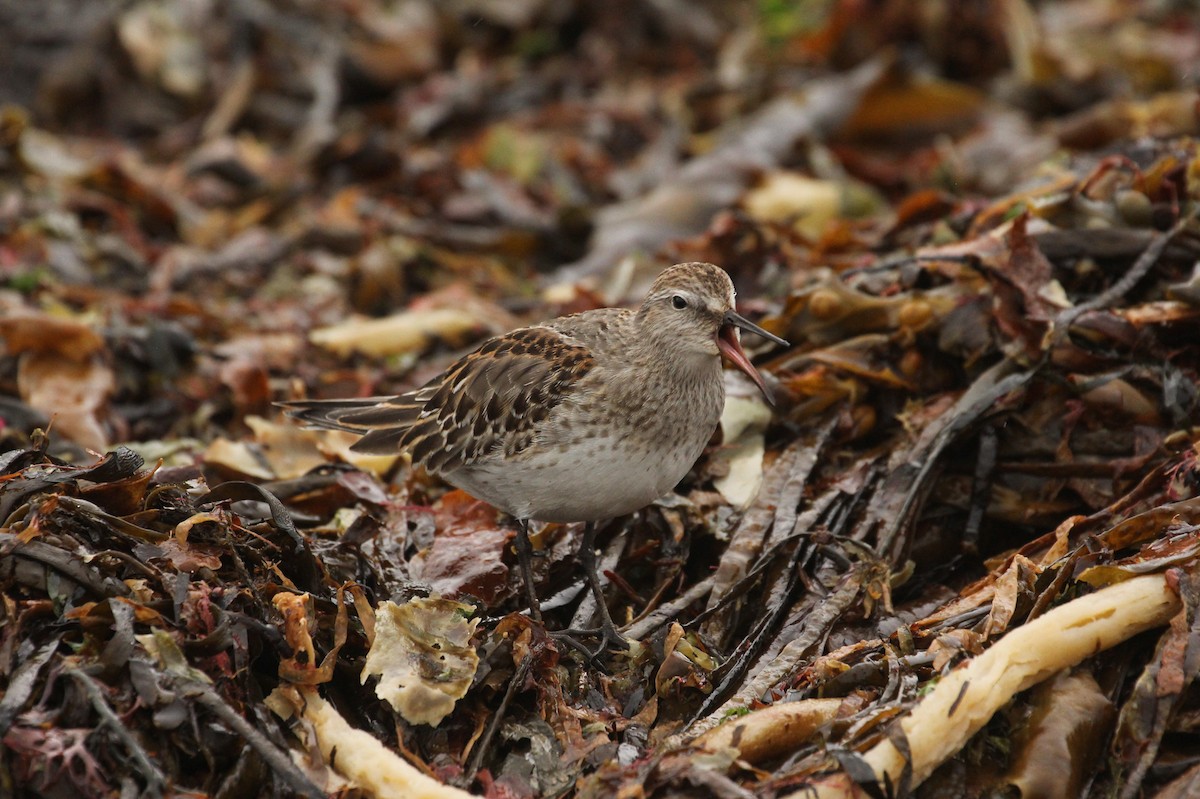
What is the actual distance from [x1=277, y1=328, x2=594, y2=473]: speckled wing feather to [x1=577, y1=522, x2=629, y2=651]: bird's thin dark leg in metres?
0.41

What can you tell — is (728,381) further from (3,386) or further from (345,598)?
(3,386)

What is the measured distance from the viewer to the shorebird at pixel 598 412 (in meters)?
4.34

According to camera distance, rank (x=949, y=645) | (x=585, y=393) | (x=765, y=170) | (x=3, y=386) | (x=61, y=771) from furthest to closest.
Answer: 1. (x=765, y=170)
2. (x=3, y=386)
3. (x=585, y=393)
4. (x=949, y=645)
5. (x=61, y=771)

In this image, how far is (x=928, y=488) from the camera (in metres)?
4.54

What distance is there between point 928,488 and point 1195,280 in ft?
3.97

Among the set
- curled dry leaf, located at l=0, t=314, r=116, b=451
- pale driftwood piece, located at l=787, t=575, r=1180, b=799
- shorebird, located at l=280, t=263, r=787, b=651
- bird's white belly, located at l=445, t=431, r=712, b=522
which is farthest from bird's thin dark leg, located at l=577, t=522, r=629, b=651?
curled dry leaf, located at l=0, t=314, r=116, b=451

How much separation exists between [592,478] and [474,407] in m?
0.65

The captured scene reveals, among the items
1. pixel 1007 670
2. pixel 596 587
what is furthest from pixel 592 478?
pixel 1007 670

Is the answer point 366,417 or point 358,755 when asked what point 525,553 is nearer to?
point 366,417

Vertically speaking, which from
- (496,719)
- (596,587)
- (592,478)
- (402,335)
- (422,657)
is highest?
(592,478)

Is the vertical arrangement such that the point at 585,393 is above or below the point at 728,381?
above

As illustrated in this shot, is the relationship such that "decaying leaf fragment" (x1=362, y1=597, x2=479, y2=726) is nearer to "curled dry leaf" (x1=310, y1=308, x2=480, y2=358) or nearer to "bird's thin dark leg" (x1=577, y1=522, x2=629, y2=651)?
"bird's thin dark leg" (x1=577, y1=522, x2=629, y2=651)

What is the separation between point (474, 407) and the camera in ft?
15.5

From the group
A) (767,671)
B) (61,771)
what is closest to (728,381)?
(767,671)
